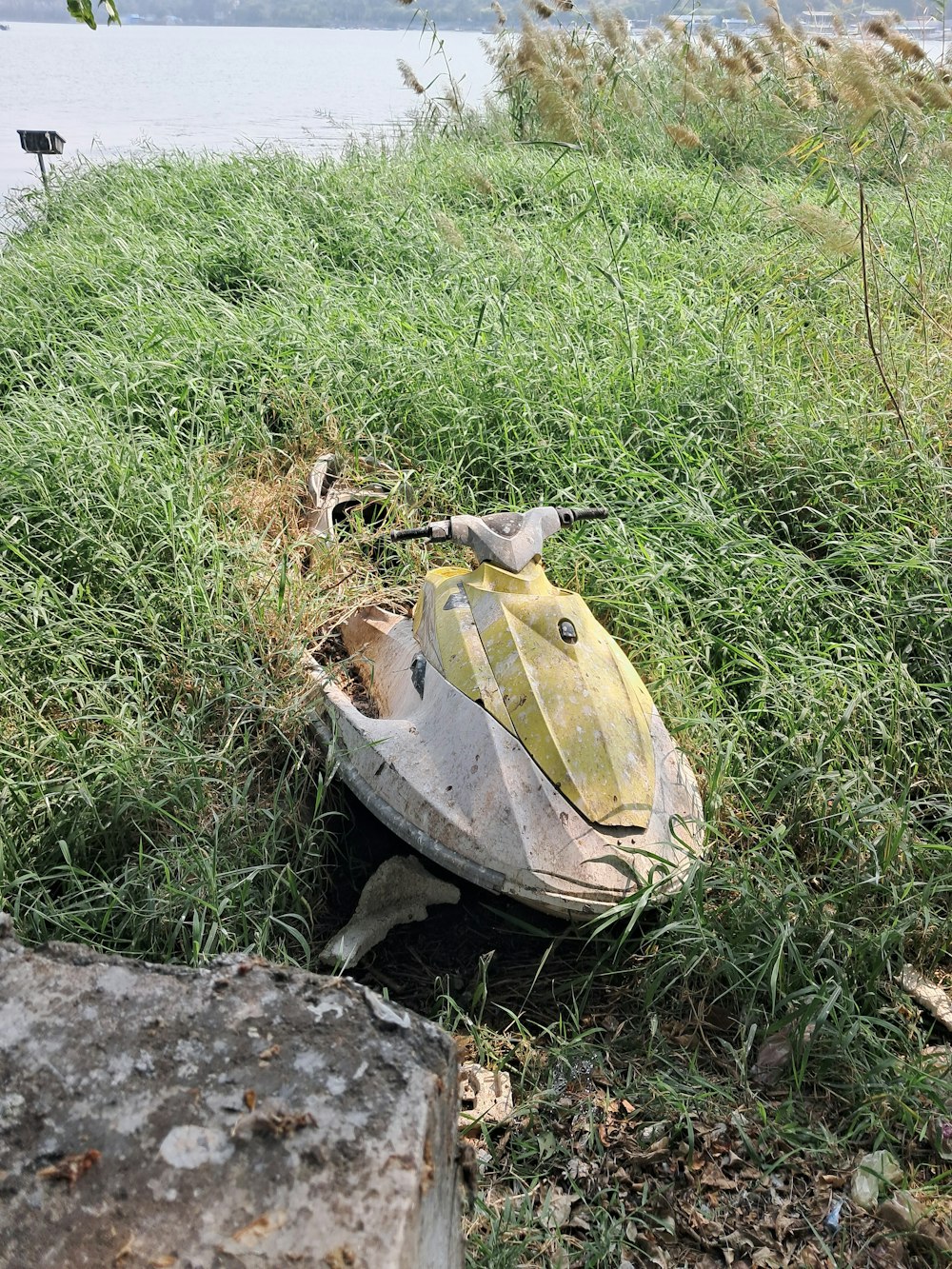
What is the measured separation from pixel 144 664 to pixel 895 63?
11.3 ft

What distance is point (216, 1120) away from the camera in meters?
1.07

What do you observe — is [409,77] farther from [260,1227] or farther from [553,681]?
[260,1227]

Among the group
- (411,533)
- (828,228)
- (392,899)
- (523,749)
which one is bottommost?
(392,899)

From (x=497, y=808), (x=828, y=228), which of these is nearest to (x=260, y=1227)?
(x=497, y=808)

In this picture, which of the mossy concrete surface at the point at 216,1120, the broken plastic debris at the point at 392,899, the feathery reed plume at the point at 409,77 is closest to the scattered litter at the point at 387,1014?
the mossy concrete surface at the point at 216,1120

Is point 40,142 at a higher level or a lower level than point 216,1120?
higher

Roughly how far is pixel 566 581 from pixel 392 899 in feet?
3.95

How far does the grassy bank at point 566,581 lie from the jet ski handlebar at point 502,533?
0.55 meters

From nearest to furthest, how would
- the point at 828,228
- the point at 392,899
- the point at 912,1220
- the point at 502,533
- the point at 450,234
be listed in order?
the point at 912,1220
the point at 392,899
the point at 502,533
the point at 828,228
the point at 450,234

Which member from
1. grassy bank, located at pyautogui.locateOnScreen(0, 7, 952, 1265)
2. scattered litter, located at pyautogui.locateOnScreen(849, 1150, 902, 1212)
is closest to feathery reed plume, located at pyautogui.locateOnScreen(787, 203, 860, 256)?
grassy bank, located at pyautogui.locateOnScreen(0, 7, 952, 1265)

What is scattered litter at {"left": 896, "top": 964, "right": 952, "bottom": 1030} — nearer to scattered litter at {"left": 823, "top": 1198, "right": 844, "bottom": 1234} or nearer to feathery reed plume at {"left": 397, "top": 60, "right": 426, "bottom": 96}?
scattered litter at {"left": 823, "top": 1198, "right": 844, "bottom": 1234}

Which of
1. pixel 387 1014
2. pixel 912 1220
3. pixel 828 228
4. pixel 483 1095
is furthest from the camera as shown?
pixel 828 228

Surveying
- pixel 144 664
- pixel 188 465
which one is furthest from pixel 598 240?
pixel 144 664

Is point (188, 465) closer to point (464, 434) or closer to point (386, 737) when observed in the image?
point (464, 434)
